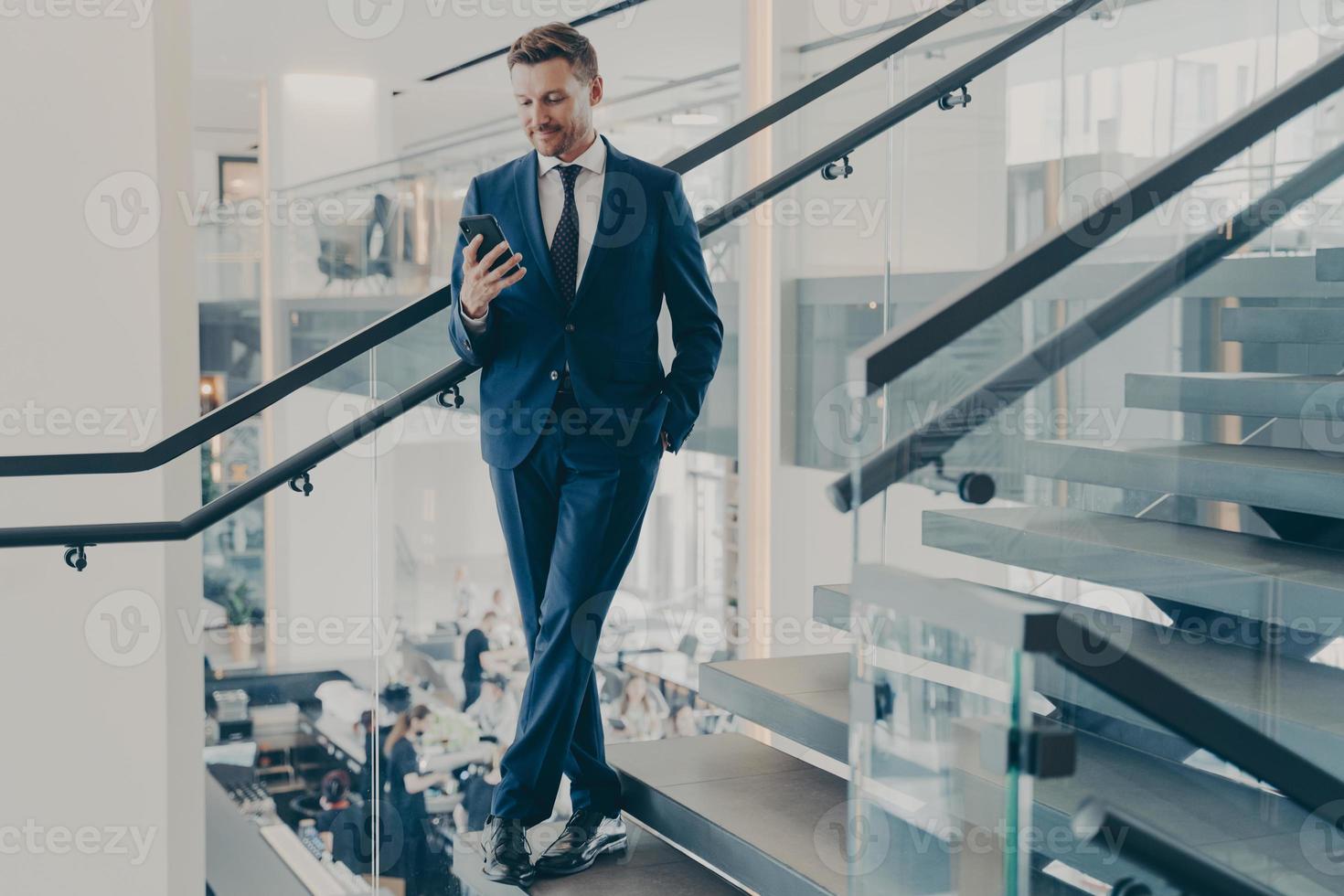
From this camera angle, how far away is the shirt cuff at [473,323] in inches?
97.6

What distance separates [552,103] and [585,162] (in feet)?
0.46

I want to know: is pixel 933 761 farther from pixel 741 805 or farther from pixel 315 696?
pixel 315 696

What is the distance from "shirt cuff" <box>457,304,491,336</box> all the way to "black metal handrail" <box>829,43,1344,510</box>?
927 millimetres

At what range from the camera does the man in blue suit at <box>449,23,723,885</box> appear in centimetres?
248

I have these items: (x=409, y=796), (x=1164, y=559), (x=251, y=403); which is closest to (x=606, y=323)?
(x=251, y=403)

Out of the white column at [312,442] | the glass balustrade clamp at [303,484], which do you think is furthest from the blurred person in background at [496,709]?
the glass balustrade clamp at [303,484]

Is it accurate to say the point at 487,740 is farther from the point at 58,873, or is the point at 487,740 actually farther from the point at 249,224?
the point at 249,224

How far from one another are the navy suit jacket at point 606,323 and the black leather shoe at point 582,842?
0.75 meters

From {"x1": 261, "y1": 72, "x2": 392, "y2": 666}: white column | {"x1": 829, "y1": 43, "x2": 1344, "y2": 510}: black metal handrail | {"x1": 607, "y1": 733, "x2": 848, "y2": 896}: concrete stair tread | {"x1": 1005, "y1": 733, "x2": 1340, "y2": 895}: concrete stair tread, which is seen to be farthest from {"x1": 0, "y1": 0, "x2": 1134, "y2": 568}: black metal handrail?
{"x1": 1005, "y1": 733, "x2": 1340, "y2": 895}: concrete stair tread

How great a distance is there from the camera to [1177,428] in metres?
2.41

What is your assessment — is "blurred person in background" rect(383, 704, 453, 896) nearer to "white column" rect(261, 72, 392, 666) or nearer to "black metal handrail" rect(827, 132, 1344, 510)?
"white column" rect(261, 72, 392, 666)

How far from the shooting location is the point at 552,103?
2.45 metres

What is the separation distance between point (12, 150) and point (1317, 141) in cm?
316

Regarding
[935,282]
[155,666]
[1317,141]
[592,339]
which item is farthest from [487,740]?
[1317,141]
